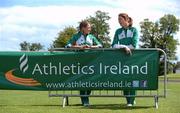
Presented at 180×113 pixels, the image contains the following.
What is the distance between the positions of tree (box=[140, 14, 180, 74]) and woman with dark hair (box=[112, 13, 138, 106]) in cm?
11241

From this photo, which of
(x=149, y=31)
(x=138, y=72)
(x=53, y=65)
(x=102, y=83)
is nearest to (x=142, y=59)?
(x=138, y=72)

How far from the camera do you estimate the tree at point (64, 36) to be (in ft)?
296

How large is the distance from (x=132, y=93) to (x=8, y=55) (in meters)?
2.91

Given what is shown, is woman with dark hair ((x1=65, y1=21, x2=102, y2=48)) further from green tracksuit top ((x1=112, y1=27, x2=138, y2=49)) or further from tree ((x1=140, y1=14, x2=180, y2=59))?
tree ((x1=140, y1=14, x2=180, y2=59))

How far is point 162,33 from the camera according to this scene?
127 m

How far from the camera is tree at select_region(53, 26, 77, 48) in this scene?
296ft

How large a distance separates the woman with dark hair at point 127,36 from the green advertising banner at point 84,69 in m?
0.27

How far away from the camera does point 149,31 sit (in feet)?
412

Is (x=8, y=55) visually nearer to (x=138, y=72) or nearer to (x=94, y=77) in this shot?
(x=94, y=77)

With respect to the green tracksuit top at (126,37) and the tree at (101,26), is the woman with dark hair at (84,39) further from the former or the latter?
the tree at (101,26)

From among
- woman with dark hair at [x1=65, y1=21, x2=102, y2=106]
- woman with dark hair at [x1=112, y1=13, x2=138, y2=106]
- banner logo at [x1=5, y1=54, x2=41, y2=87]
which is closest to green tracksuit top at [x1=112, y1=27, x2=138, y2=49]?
woman with dark hair at [x1=112, y1=13, x2=138, y2=106]

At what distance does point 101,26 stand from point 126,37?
8948 cm

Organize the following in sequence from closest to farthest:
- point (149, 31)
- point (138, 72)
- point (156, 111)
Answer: point (156, 111) < point (138, 72) < point (149, 31)

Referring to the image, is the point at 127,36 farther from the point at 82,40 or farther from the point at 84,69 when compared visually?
the point at 84,69
